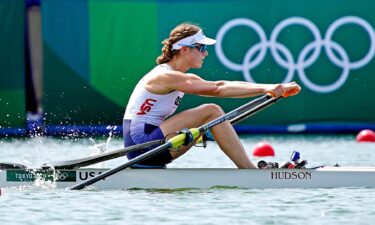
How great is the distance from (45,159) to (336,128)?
5.46m

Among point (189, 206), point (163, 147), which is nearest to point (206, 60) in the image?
point (163, 147)

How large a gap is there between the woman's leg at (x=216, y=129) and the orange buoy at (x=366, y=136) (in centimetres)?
673

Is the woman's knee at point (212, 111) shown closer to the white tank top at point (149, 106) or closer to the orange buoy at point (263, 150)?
the white tank top at point (149, 106)

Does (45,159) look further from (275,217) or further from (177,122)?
(275,217)

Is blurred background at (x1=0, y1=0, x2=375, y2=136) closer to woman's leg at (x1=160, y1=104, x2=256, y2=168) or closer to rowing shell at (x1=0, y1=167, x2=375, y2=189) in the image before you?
woman's leg at (x1=160, y1=104, x2=256, y2=168)

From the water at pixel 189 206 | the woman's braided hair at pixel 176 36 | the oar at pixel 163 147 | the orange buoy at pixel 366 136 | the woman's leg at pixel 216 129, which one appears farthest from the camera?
the orange buoy at pixel 366 136

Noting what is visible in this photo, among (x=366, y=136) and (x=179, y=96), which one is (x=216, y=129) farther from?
(x=366, y=136)

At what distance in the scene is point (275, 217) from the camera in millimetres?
8633

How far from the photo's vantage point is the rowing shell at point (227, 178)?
10.3 m

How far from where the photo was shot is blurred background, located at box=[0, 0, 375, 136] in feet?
59.7

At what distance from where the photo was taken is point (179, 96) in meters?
10.9

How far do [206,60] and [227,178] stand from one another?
7991 mm

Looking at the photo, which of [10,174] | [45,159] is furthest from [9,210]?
[45,159]

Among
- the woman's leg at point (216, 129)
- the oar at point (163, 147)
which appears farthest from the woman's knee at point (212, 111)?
the oar at point (163, 147)
